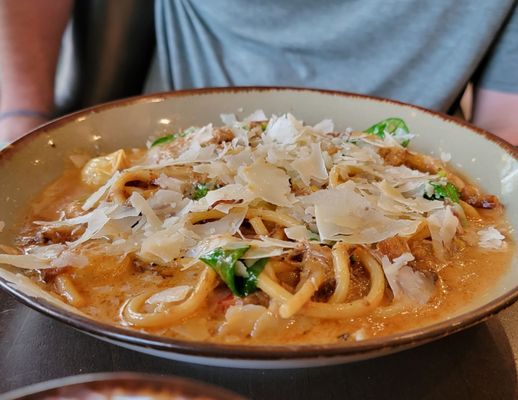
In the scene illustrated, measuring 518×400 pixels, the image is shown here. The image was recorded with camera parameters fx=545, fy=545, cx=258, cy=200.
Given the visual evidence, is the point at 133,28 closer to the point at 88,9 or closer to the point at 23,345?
the point at 88,9

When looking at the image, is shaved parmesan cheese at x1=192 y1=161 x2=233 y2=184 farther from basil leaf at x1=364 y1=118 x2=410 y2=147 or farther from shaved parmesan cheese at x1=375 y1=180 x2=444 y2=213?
basil leaf at x1=364 y1=118 x2=410 y2=147

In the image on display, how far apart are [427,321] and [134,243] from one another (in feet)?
1.83

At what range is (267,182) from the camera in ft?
3.77

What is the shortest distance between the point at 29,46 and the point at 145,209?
1.42m

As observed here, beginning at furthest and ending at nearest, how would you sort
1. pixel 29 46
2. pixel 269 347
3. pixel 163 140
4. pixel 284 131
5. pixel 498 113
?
pixel 29 46 < pixel 498 113 < pixel 163 140 < pixel 284 131 < pixel 269 347

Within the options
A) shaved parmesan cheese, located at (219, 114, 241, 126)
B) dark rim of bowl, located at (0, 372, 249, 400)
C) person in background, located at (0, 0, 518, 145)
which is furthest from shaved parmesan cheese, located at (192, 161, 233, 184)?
person in background, located at (0, 0, 518, 145)

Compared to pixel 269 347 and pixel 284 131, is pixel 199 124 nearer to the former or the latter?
pixel 284 131

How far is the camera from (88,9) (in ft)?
7.42

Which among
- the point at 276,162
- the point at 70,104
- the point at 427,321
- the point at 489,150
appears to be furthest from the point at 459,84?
the point at 70,104

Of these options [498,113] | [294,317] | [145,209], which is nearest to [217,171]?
[145,209]

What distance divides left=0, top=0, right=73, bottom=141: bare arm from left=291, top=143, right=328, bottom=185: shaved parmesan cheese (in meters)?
1.31

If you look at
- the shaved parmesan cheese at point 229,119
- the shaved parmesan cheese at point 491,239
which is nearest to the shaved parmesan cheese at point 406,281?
the shaved parmesan cheese at point 491,239

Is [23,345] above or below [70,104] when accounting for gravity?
above

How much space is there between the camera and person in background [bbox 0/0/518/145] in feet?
6.39
